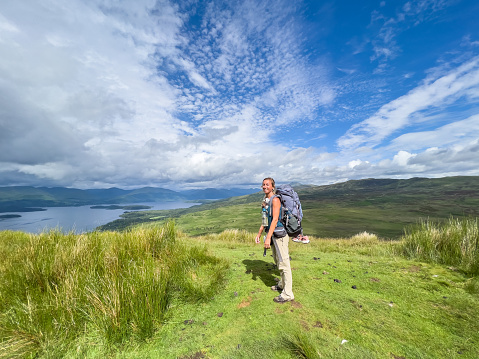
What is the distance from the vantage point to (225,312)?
13.4 ft


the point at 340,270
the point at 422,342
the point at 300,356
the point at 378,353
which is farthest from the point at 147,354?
the point at 340,270

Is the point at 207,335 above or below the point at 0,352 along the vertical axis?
below

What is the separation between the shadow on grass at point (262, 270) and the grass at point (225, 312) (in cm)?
11

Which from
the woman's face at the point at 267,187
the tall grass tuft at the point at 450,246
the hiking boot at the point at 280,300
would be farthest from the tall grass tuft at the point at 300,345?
the tall grass tuft at the point at 450,246

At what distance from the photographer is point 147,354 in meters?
3.06

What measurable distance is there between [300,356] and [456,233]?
7.39m

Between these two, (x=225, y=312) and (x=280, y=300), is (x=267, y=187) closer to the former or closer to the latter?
(x=280, y=300)

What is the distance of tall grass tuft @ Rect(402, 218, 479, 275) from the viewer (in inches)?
226

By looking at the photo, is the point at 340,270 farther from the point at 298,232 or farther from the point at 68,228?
the point at 68,228

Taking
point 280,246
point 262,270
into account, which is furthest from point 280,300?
point 262,270

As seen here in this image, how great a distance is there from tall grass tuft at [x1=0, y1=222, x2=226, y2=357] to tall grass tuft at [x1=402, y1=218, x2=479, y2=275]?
22.3 ft

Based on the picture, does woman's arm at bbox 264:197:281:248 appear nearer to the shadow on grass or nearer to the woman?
the woman

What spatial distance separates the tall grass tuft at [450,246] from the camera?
18.9ft

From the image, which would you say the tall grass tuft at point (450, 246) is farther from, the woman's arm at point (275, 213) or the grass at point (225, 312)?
the woman's arm at point (275, 213)
